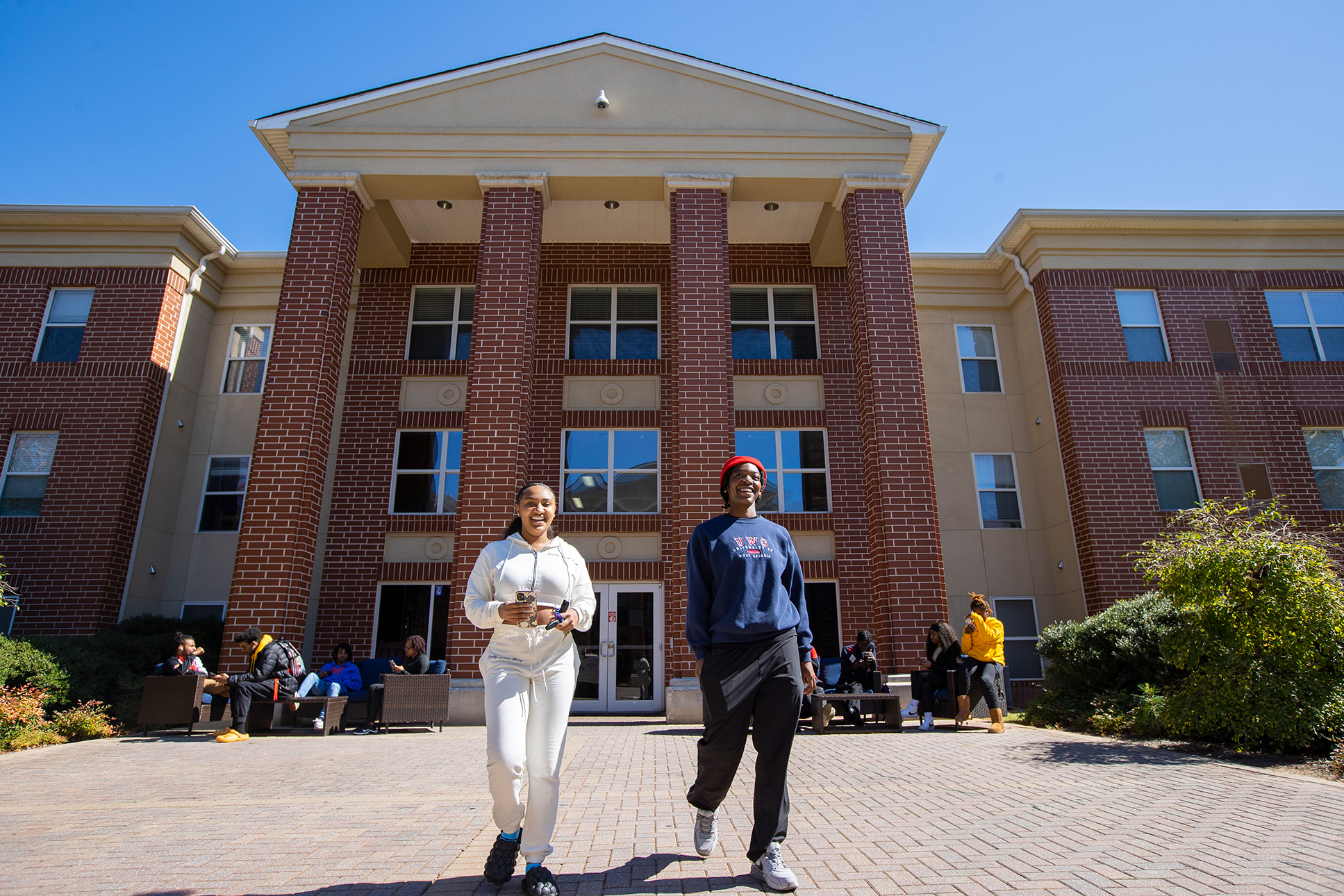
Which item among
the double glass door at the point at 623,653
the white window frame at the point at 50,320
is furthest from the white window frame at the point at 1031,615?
the white window frame at the point at 50,320

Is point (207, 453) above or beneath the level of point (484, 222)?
beneath

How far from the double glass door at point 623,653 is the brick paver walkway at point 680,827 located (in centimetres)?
694

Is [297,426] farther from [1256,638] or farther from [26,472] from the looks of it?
[1256,638]

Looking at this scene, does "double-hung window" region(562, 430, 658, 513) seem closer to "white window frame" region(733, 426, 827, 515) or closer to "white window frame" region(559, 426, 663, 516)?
"white window frame" region(559, 426, 663, 516)

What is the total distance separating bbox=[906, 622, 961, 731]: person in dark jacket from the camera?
10461 millimetres

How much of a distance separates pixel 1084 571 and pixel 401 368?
1512cm

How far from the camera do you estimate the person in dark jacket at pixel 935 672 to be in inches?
412

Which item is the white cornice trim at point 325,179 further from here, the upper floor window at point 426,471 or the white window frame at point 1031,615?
the white window frame at point 1031,615

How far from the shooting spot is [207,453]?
55.8ft

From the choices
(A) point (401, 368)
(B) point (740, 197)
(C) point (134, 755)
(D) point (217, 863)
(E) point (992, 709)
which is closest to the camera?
(D) point (217, 863)

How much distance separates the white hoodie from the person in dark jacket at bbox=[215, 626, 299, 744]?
8.64 meters

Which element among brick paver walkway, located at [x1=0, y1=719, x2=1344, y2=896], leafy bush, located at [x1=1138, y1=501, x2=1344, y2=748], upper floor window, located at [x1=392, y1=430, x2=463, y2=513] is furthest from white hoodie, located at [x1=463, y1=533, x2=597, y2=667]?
upper floor window, located at [x1=392, y1=430, x2=463, y2=513]

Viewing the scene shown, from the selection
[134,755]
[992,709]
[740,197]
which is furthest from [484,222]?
[992,709]

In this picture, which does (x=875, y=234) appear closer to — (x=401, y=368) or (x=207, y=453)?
(x=401, y=368)
